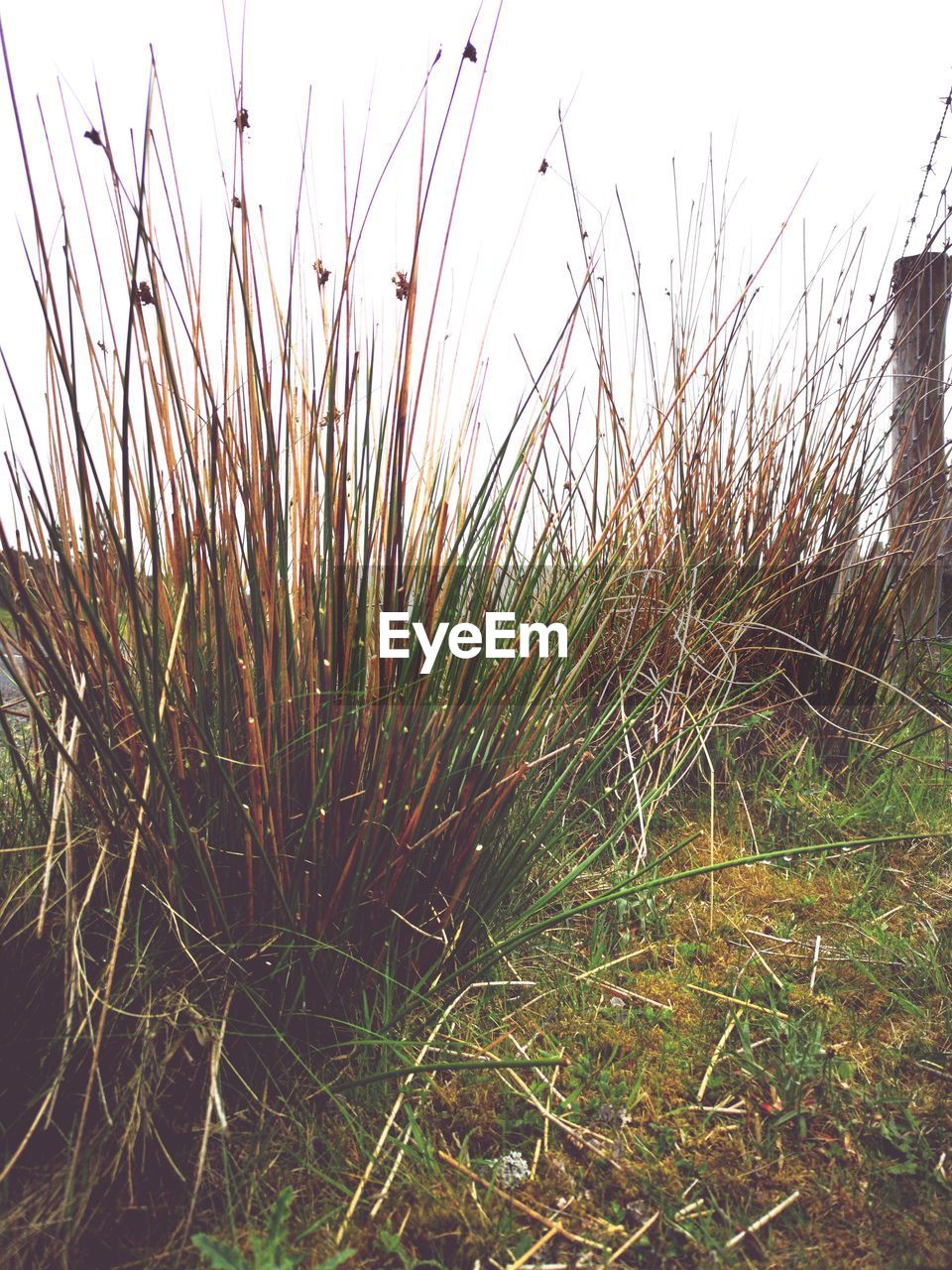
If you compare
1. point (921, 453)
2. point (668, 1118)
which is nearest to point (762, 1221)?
point (668, 1118)

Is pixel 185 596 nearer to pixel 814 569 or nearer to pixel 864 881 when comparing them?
pixel 864 881

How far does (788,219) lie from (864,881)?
4.57 ft

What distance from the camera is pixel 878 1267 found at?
1.10 m

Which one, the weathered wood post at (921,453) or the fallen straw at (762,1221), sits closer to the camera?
the fallen straw at (762,1221)

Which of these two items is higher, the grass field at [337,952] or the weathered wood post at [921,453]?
the weathered wood post at [921,453]

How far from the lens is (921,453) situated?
3.00 m

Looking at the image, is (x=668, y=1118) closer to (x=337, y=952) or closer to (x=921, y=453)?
(x=337, y=952)

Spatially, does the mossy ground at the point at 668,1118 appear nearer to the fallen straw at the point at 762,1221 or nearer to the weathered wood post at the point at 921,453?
the fallen straw at the point at 762,1221

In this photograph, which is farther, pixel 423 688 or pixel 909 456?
pixel 909 456

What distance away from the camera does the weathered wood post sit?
8.48 feet

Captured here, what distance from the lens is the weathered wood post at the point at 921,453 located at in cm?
259

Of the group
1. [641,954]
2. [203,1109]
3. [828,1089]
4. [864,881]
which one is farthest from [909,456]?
[203,1109]

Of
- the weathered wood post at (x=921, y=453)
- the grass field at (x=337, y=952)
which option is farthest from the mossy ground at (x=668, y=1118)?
the weathered wood post at (x=921, y=453)

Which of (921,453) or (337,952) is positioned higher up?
(921,453)
